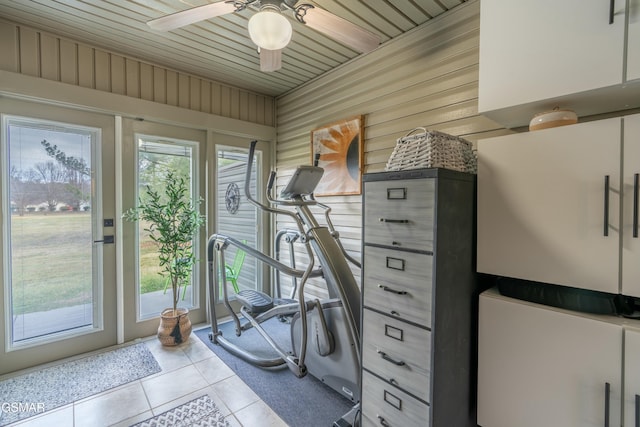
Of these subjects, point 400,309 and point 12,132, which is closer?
point 400,309

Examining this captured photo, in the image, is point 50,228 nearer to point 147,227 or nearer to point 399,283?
point 147,227

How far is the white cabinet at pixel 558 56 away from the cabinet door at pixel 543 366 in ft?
2.93

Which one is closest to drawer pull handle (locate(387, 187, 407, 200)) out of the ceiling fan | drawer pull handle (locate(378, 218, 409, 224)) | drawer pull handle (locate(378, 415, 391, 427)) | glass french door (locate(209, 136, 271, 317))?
drawer pull handle (locate(378, 218, 409, 224))

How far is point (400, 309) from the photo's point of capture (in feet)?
4.54

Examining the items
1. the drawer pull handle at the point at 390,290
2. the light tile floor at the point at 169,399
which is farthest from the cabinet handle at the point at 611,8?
the light tile floor at the point at 169,399

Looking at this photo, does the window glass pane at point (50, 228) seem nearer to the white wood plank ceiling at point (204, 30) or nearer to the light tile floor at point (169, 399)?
the white wood plank ceiling at point (204, 30)

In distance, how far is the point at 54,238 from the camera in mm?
2574

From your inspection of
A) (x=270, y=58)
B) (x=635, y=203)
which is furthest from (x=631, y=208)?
(x=270, y=58)

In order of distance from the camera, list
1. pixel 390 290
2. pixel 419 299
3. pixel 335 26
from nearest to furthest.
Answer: pixel 419 299
pixel 390 290
pixel 335 26

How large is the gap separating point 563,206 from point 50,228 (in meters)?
3.65

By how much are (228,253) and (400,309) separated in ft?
9.04

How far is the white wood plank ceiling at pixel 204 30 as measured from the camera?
204 cm

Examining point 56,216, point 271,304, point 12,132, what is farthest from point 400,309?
point 12,132

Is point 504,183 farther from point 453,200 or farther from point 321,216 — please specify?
point 321,216
